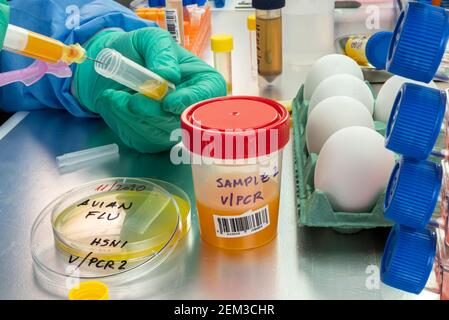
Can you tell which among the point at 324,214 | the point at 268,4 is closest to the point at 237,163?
the point at 324,214

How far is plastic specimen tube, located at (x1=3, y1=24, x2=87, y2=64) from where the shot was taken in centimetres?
95

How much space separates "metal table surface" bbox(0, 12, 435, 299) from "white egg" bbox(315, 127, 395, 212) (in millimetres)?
75

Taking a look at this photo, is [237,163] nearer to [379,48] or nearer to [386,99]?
[386,99]

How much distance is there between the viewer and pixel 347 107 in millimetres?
919

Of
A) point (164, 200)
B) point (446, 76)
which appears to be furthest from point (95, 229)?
point (446, 76)

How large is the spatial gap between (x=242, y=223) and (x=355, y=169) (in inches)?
6.9

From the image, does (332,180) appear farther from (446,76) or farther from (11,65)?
(11,65)

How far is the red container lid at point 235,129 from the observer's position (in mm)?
729

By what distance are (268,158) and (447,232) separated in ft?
0.85

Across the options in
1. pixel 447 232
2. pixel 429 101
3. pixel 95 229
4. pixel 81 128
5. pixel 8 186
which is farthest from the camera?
pixel 81 128

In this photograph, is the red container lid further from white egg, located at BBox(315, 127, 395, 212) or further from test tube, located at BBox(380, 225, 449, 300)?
test tube, located at BBox(380, 225, 449, 300)

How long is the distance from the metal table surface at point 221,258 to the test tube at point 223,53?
1.34 feet

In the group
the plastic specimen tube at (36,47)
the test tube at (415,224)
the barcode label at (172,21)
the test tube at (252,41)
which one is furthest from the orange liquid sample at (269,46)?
the test tube at (415,224)

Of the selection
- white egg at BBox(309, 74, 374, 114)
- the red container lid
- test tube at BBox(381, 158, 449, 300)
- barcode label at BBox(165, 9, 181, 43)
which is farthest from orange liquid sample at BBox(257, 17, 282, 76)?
test tube at BBox(381, 158, 449, 300)
